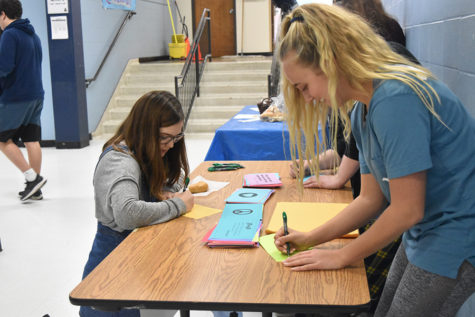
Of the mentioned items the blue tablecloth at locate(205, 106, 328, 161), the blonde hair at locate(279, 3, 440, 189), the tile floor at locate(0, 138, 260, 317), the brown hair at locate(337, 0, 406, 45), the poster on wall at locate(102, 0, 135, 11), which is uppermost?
the poster on wall at locate(102, 0, 135, 11)

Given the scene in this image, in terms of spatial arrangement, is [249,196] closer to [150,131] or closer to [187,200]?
[187,200]

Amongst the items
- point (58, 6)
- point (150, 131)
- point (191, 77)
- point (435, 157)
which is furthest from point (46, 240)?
point (191, 77)

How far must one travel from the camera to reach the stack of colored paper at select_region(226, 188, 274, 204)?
5.86ft

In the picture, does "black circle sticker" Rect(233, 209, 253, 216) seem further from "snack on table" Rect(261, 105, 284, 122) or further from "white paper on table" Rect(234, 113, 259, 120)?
"white paper on table" Rect(234, 113, 259, 120)

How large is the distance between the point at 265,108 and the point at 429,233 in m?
2.75

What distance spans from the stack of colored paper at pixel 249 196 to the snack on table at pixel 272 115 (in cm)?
156

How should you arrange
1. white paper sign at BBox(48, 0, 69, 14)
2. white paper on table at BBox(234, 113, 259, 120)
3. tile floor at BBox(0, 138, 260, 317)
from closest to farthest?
tile floor at BBox(0, 138, 260, 317) < white paper on table at BBox(234, 113, 259, 120) < white paper sign at BBox(48, 0, 69, 14)

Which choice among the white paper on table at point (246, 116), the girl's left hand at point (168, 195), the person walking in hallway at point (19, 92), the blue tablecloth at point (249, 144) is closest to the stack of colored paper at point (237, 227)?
the girl's left hand at point (168, 195)

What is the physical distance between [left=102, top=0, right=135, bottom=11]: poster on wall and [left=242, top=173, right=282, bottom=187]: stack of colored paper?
6.29 metres

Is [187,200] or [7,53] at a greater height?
[7,53]

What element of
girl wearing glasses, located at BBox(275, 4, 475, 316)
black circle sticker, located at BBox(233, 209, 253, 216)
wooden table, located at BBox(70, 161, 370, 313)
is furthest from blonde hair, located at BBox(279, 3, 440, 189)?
black circle sticker, located at BBox(233, 209, 253, 216)

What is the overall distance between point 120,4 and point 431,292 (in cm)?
790

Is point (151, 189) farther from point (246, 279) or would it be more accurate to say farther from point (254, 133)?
point (254, 133)

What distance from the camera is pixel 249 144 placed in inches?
126
